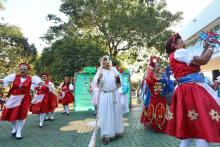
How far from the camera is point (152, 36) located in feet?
107

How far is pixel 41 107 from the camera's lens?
1286 centimetres

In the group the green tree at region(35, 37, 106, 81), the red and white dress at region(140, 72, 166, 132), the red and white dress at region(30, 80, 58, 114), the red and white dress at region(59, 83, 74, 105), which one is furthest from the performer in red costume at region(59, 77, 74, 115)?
the red and white dress at region(140, 72, 166, 132)

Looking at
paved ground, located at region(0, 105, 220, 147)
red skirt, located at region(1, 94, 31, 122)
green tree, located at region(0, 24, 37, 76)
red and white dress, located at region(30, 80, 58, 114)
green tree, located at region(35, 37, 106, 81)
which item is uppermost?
green tree, located at region(0, 24, 37, 76)

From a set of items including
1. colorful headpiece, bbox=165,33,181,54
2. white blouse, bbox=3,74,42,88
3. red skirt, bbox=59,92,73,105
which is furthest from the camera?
red skirt, bbox=59,92,73,105

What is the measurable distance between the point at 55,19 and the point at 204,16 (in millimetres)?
15966

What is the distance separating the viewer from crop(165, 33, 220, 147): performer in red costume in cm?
453

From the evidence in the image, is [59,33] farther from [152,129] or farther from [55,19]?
[152,129]

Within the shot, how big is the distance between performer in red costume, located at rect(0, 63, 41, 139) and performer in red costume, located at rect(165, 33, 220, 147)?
5.62 m

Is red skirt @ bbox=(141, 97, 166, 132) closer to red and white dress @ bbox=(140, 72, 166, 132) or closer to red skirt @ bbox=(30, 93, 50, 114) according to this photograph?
red and white dress @ bbox=(140, 72, 166, 132)

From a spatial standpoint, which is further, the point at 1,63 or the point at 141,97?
the point at 1,63

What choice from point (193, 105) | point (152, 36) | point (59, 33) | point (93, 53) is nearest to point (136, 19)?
point (152, 36)

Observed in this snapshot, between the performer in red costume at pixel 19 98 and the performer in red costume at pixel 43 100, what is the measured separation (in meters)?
2.70

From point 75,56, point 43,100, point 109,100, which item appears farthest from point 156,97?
point 75,56

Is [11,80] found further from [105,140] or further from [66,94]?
[66,94]
